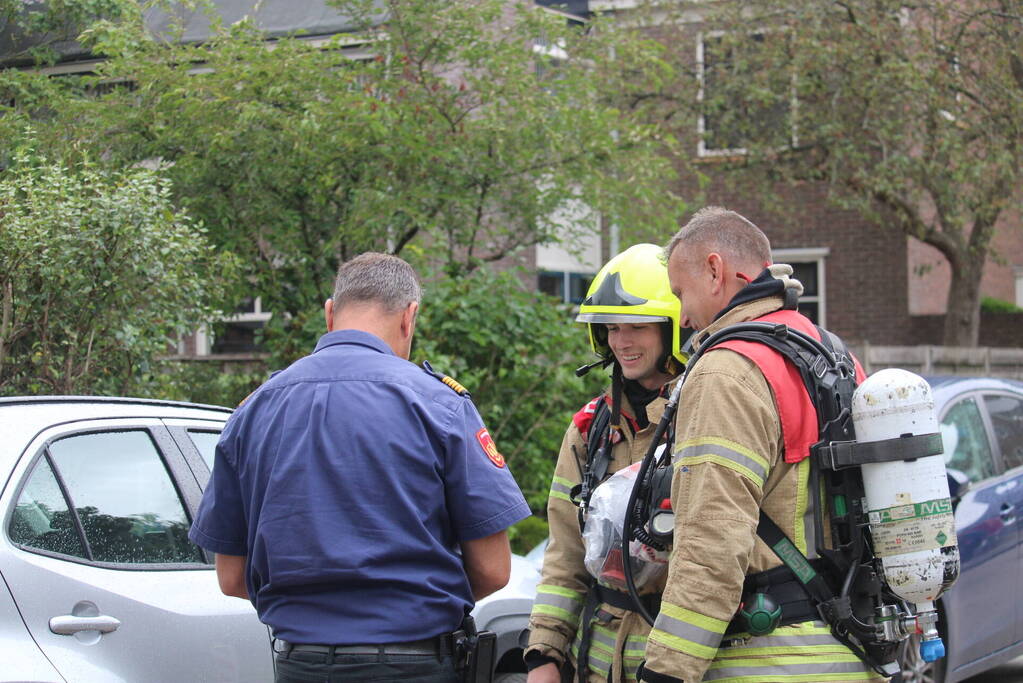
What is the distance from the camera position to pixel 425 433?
2748 mm

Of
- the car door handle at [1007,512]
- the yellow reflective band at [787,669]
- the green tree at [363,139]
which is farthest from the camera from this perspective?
the green tree at [363,139]

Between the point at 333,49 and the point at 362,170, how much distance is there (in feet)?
2.99

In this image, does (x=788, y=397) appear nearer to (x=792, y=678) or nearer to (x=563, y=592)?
→ (x=792, y=678)

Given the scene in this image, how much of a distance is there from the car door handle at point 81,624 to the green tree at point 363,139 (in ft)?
14.8

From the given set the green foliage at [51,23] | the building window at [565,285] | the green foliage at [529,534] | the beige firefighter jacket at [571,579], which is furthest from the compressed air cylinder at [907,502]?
the building window at [565,285]

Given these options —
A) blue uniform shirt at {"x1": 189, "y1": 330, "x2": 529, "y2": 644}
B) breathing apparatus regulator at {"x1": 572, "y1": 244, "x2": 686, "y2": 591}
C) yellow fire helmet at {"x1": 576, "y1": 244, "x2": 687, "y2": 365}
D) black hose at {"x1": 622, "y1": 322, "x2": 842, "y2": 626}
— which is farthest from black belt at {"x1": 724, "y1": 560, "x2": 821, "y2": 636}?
yellow fire helmet at {"x1": 576, "y1": 244, "x2": 687, "y2": 365}

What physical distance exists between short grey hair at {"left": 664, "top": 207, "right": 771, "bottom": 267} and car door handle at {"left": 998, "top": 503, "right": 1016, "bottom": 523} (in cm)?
395

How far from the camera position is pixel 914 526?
2520 mm

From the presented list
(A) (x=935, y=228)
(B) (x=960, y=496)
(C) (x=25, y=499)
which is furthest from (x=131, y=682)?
(A) (x=935, y=228)

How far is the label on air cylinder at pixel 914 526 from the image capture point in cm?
252

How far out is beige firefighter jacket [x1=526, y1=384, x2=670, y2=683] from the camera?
299 cm

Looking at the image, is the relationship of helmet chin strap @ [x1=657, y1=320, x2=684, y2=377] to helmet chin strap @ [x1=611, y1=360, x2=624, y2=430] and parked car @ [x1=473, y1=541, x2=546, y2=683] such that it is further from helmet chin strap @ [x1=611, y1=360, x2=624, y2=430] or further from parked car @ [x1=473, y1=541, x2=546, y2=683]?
parked car @ [x1=473, y1=541, x2=546, y2=683]

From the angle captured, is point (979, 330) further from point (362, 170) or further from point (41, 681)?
point (41, 681)

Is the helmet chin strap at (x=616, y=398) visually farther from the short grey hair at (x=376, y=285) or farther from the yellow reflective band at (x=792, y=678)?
the yellow reflective band at (x=792, y=678)
